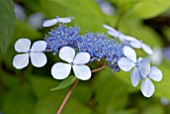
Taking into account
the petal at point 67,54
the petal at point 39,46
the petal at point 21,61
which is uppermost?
the petal at point 39,46

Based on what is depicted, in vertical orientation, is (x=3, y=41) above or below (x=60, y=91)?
above

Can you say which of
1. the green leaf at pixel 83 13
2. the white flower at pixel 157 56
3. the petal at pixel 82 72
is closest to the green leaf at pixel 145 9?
the green leaf at pixel 83 13

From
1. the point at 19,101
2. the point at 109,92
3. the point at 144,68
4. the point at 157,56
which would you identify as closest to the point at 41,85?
the point at 19,101

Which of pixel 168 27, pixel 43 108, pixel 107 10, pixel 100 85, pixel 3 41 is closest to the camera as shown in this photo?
pixel 3 41

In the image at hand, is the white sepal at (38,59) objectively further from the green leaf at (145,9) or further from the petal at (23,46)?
the green leaf at (145,9)

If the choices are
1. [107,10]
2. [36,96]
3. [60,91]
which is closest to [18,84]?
[36,96]

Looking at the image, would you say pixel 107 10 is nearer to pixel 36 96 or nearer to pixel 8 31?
pixel 36 96

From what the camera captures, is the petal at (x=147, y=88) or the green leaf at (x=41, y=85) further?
the green leaf at (x=41, y=85)
